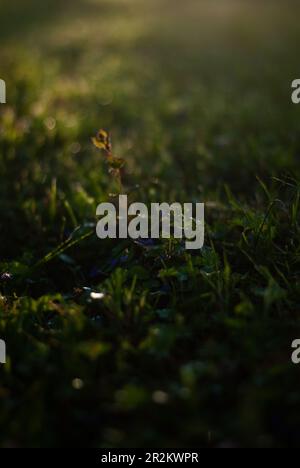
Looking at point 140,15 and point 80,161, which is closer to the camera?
point 80,161

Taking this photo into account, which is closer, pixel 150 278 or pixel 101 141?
pixel 150 278

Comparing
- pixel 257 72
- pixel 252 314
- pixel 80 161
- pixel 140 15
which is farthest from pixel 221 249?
pixel 140 15

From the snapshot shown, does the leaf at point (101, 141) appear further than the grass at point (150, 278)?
Yes

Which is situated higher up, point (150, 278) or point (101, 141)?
point (101, 141)

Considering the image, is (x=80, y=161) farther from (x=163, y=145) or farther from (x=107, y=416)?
(x=107, y=416)

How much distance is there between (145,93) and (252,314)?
15.0ft

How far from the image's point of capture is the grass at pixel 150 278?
1.47 meters

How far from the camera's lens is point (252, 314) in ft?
5.49

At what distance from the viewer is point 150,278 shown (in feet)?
7.15

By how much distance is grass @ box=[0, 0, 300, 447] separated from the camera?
1.47 m

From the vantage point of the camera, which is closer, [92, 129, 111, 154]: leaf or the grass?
the grass

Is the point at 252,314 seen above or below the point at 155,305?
below
